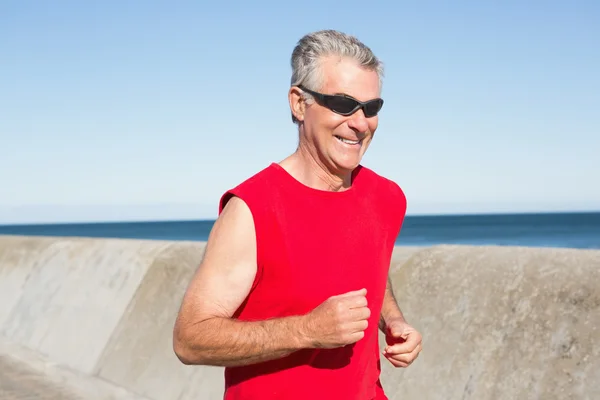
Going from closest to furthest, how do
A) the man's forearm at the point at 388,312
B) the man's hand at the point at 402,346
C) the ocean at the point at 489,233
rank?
the man's hand at the point at 402,346
the man's forearm at the point at 388,312
the ocean at the point at 489,233

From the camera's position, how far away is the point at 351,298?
2.28 metres

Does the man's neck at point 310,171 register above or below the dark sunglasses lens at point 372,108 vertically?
below

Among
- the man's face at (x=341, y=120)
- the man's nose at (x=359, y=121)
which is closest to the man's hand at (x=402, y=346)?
the man's face at (x=341, y=120)

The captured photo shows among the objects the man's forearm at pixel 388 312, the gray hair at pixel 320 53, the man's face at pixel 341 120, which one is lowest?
the man's forearm at pixel 388 312

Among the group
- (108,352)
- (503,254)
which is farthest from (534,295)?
(108,352)

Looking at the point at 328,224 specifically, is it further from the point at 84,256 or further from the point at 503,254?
the point at 84,256

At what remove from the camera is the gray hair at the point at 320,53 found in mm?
2527

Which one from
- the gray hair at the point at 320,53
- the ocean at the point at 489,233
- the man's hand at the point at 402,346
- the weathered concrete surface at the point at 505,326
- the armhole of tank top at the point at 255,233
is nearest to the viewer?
the armhole of tank top at the point at 255,233

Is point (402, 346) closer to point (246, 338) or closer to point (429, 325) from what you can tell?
point (246, 338)

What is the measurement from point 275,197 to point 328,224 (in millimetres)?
195

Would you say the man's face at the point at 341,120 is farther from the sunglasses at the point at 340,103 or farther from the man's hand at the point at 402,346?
the man's hand at the point at 402,346

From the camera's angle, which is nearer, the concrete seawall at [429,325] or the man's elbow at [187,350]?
the man's elbow at [187,350]

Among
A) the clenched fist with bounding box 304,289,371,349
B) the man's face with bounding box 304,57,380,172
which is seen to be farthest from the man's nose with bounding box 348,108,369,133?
the clenched fist with bounding box 304,289,371,349

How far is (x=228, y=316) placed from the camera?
2.37m
